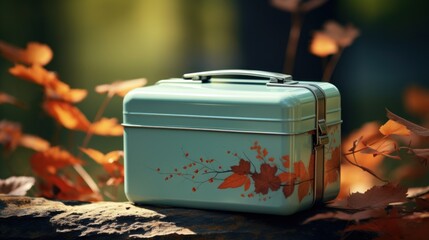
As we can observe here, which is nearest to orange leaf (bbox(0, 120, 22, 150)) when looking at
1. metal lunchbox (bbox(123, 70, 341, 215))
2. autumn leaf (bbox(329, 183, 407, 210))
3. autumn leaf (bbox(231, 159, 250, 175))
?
metal lunchbox (bbox(123, 70, 341, 215))

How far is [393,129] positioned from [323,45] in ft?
1.31

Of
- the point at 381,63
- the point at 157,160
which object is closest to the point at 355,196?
the point at 157,160

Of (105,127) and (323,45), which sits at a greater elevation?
(323,45)

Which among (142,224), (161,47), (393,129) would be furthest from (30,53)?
(161,47)

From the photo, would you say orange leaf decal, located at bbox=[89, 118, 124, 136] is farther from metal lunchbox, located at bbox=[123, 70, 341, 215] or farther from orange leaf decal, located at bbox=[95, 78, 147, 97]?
metal lunchbox, located at bbox=[123, 70, 341, 215]

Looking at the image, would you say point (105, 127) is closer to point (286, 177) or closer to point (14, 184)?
point (14, 184)

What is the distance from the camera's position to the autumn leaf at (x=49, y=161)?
5.17 ft

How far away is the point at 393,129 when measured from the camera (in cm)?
127

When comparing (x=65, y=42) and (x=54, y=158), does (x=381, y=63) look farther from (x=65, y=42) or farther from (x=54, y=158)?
(x=54, y=158)

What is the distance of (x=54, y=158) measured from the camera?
1.58 metres

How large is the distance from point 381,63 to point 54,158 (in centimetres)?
179

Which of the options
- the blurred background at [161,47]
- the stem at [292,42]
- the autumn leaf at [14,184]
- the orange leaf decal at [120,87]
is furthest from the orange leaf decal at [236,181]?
the blurred background at [161,47]

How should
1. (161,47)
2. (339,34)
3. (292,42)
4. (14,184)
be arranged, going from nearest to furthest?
1. (14,184)
2. (339,34)
3. (292,42)
4. (161,47)

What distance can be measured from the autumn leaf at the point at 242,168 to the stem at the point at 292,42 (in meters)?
0.67
